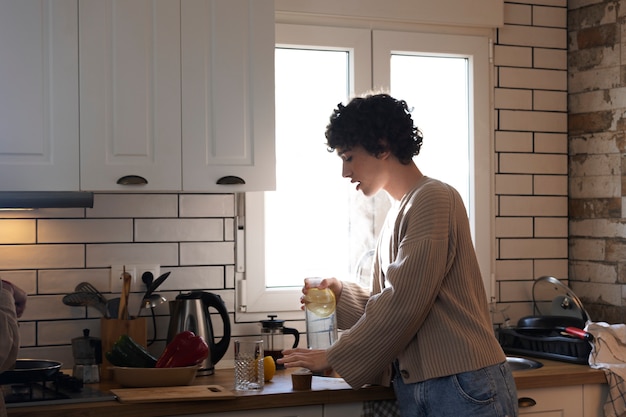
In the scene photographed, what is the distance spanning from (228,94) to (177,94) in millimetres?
171

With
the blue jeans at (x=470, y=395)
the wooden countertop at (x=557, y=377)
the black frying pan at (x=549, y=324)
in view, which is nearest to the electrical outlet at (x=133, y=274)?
the blue jeans at (x=470, y=395)

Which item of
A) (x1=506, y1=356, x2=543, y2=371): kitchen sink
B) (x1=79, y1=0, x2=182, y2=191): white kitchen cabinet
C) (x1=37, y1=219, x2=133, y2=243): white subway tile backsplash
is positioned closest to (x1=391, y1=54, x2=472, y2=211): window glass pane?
(x1=506, y1=356, x2=543, y2=371): kitchen sink

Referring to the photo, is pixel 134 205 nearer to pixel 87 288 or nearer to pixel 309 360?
pixel 87 288

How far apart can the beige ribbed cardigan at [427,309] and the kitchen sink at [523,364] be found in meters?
0.75

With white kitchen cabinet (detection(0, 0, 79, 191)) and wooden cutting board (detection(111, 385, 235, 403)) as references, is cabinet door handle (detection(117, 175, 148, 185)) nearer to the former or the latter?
white kitchen cabinet (detection(0, 0, 79, 191))

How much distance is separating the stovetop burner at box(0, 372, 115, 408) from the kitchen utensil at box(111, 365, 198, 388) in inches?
4.0

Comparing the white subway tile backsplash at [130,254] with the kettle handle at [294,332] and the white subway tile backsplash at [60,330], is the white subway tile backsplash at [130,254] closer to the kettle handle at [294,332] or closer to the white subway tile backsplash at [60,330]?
the white subway tile backsplash at [60,330]

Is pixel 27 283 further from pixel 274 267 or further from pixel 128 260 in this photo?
pixel 274 267

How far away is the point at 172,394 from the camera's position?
8.69 ft

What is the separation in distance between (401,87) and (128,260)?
51.9 inches

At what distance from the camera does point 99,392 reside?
2717 mm

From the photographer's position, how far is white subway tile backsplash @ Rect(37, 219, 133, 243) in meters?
3.21

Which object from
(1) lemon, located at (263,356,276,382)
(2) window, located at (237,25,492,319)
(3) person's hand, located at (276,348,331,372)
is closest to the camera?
(3) person's hand, located at (276,348,331,372)

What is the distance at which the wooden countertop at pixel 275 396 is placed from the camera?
2.55m
